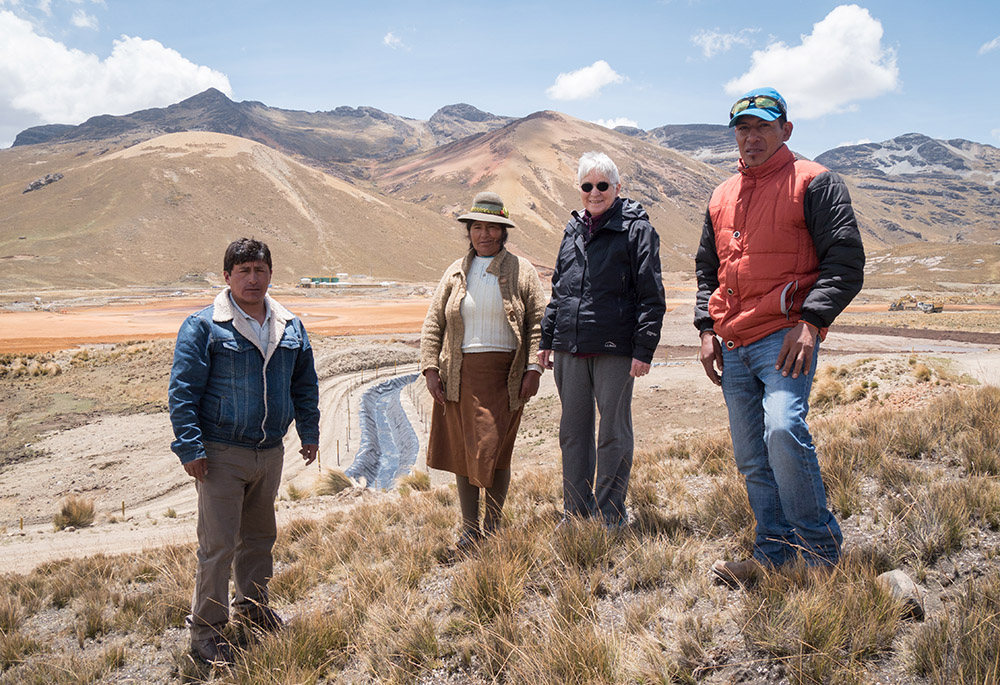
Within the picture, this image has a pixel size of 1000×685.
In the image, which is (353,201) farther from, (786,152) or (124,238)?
(786,152)

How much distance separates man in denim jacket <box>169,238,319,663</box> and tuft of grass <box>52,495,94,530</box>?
7394 millimetres

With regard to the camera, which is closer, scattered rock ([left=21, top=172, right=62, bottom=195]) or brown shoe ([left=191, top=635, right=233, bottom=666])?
brown shoe ([left=191, top=635, right=233, bottom=666])

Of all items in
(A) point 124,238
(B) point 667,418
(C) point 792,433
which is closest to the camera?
(C) point 792,433

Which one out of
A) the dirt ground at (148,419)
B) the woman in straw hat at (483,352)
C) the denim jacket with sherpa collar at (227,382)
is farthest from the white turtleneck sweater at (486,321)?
the dirt ground at (148,419)

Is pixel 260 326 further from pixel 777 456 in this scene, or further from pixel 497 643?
pixel 777 456

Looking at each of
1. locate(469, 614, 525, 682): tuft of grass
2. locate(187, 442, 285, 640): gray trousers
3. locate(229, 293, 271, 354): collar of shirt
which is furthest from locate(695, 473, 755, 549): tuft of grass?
locate(229, 293, 271, 354): collar of shirt

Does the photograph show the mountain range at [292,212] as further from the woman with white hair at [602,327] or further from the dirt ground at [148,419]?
the woman with white hair at [602,327]

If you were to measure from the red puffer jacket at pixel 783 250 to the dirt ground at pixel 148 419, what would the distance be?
21.2ft

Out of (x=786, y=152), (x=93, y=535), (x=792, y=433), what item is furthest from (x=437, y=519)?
(x=93, y=535)

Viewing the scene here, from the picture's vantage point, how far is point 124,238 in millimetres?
73125

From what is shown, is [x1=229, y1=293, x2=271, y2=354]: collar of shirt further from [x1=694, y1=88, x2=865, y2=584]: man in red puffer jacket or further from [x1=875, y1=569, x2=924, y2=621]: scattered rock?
[x1=875, y1=569, x2=924, y2=621]: scattered rock

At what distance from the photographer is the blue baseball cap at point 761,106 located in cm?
256

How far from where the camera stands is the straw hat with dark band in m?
3.47

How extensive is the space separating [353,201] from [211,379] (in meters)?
99.0
